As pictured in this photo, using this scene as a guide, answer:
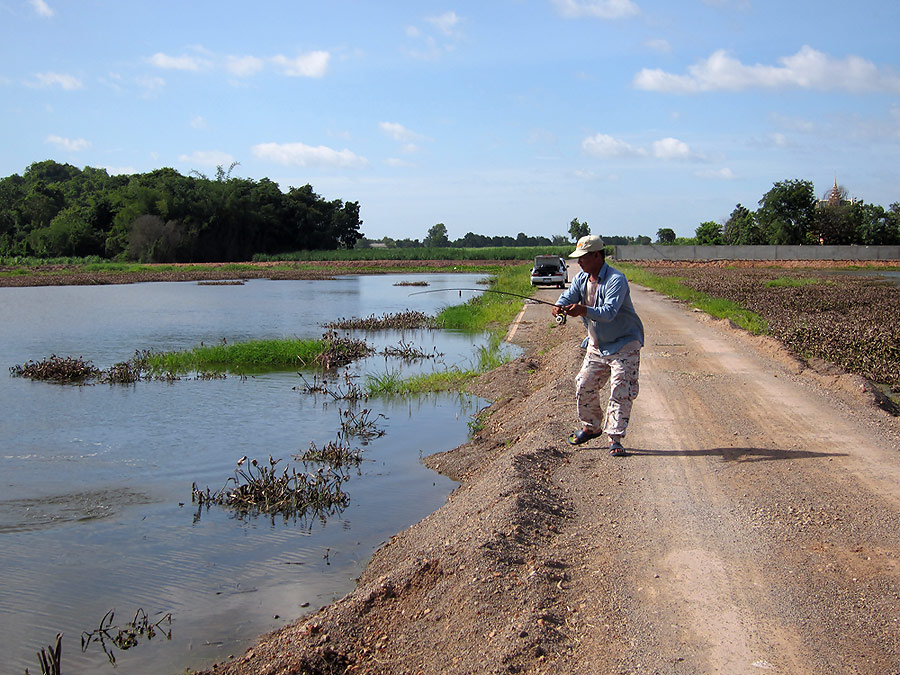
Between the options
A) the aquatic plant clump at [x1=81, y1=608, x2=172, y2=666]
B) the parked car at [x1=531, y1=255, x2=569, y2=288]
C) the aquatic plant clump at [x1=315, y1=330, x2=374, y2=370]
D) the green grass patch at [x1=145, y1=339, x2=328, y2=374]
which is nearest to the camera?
the aquatic plant clump at [x1=81, y1=608, x2=172, y2=666]

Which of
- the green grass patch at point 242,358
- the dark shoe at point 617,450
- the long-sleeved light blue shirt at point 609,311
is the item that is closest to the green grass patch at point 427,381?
the green grass patch at point 242,358

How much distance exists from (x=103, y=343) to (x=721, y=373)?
19290mm

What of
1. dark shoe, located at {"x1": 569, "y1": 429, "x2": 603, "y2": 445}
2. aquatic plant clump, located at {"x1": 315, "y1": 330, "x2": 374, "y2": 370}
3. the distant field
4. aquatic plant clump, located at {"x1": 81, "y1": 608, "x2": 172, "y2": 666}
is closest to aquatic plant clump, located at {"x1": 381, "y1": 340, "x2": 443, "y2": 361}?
aquatic plant clump, located at {"x1": 315, "y1": 330, "x2": 374, "y2": 370}

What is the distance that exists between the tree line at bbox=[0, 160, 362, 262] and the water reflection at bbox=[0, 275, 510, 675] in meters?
77.2

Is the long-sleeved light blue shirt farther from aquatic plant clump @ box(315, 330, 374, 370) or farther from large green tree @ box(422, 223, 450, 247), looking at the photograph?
large green tree @ box(422, 223, 450, 247)

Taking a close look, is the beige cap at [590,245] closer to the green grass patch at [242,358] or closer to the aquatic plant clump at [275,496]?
the aquatic plant clump at [275,496]

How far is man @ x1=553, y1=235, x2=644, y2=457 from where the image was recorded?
7617 mm

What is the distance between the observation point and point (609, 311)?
24.9 ft

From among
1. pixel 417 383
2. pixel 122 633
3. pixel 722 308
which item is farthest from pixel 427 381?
pixel 722 308

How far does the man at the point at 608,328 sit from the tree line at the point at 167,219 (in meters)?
90.5

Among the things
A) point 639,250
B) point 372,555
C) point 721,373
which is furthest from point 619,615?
point 639,250

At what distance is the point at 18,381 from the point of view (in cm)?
1798

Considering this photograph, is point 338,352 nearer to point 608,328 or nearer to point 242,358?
point 242,358

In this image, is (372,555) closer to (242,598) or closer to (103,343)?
(242,598)
